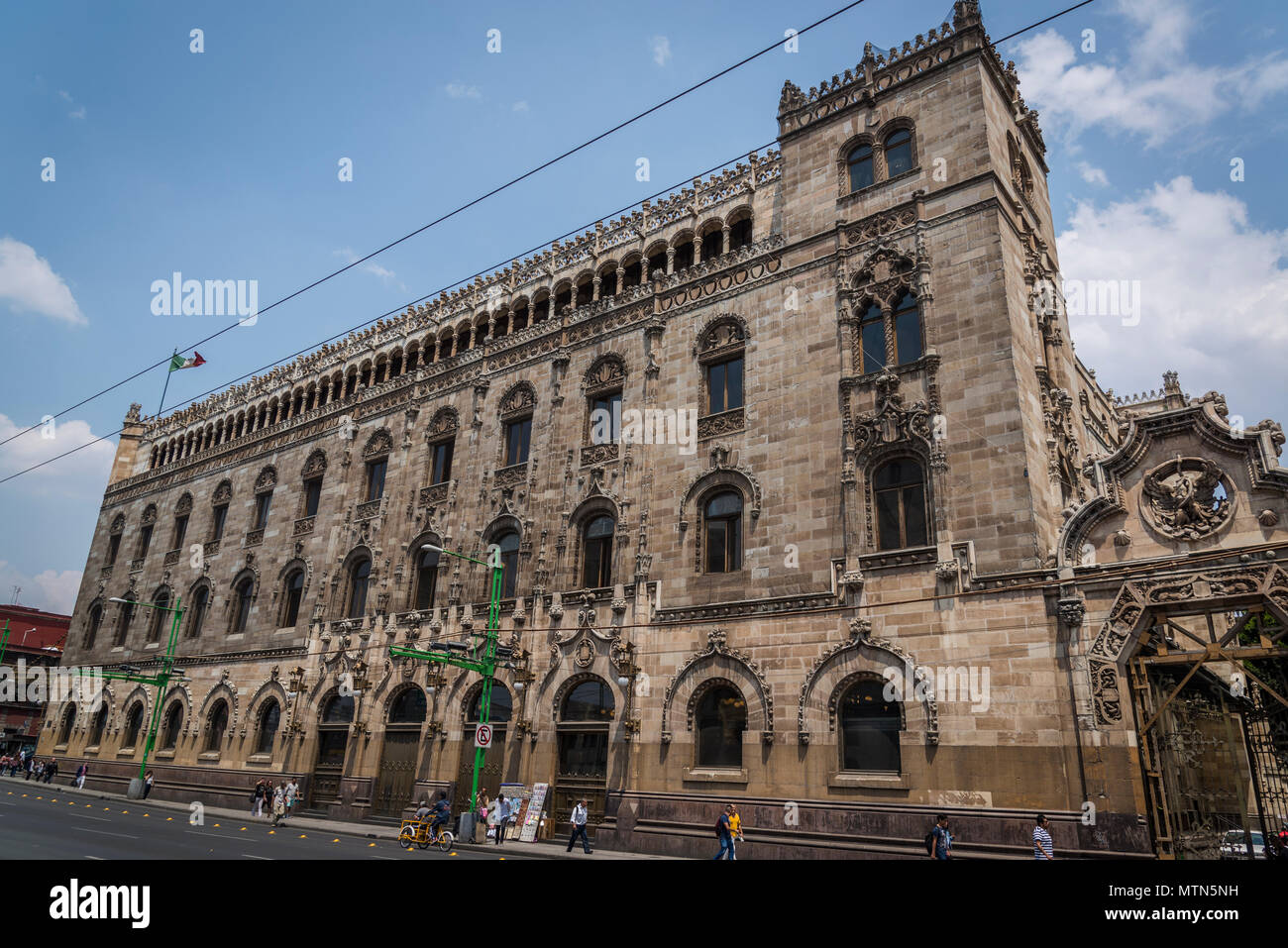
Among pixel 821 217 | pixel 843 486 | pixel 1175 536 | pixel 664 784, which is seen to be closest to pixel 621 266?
pixel 821 217

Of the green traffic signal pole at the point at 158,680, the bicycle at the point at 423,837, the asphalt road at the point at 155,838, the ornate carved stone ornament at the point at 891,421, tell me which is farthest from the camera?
the green traffic signal pole at the point at 158,680

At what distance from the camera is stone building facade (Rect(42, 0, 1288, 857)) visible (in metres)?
18.9

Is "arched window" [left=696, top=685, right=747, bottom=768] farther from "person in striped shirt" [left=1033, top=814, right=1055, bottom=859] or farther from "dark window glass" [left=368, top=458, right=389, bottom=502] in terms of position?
"dark window glass" [left=368, top=458, right=389, bottom=502]

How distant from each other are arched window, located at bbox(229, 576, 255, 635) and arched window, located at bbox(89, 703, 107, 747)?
1221 centimetres

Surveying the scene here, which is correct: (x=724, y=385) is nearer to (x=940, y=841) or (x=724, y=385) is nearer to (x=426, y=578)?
(x=426, y=578)

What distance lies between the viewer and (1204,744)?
1853cm

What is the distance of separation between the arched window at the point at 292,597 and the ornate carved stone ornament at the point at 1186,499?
34.6 meters

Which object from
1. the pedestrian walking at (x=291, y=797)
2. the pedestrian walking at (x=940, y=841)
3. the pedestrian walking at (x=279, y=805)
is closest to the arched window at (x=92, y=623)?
the pedestrian walking at (x=291, y=797)

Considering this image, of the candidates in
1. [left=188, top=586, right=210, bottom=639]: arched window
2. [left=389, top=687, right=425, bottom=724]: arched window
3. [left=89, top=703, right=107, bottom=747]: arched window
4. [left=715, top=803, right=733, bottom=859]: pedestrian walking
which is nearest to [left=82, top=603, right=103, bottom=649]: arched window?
[left=89, top=703, right=107, bottom=747]: arched window

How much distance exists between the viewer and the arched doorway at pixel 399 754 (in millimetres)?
31125

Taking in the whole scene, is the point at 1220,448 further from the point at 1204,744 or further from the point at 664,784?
the point at 664,784

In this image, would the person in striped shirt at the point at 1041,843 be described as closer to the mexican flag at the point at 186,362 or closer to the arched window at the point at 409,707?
the arched window at the point at 409,707
